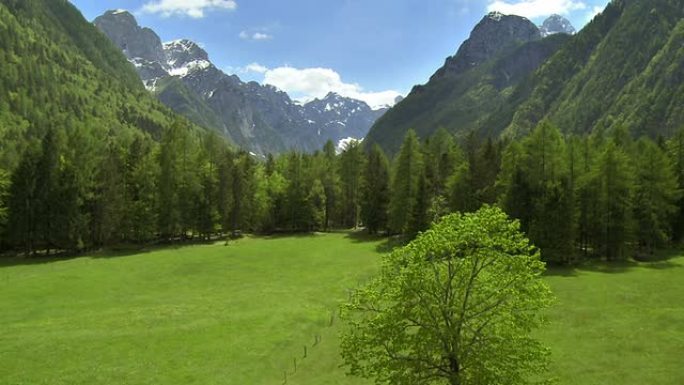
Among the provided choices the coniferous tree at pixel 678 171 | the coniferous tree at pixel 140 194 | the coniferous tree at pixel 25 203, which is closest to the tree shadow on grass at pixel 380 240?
the coniferous tree at pixel 140 194

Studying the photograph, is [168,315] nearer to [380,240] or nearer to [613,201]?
[380,240]

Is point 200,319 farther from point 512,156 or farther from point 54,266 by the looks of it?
point 512,156

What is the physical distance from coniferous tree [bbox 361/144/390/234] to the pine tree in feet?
21.1

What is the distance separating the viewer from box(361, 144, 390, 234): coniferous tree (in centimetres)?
10894

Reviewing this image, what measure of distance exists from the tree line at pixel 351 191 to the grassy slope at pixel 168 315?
14.5 m

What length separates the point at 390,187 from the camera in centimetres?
10869

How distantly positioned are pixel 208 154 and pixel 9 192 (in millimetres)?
38219

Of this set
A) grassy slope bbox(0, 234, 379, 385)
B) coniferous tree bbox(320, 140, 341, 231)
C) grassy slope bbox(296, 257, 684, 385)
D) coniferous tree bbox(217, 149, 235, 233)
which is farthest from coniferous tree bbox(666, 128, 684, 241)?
coniferous tree bbox(217, 149, 235, 233)

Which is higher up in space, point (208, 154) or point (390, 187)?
point (208, 154)

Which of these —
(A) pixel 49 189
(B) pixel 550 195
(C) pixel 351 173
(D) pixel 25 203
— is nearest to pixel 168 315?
(A) pixel 49 189

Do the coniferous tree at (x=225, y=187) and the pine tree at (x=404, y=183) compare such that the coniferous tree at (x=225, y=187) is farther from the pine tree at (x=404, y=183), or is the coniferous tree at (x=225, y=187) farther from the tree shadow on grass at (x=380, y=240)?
the pine tree at (x=404, y=183)

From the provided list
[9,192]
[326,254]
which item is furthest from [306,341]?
[9,192]

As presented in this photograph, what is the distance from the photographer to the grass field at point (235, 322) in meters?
36.3

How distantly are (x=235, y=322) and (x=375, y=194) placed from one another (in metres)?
64.6
